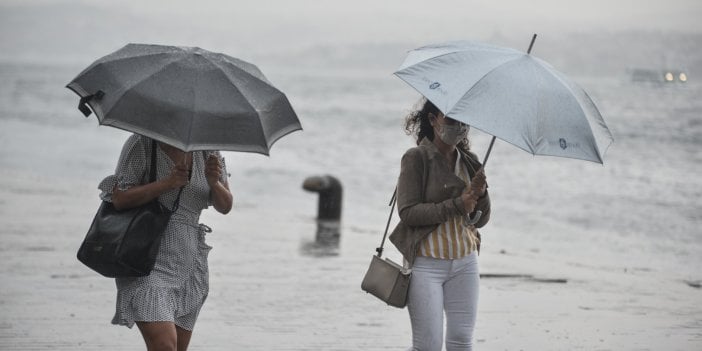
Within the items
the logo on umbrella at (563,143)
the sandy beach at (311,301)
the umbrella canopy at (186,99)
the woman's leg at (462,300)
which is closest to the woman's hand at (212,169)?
the umbrella canopy at (186,99)

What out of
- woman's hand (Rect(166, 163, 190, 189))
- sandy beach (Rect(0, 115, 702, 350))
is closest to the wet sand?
sandy beach (Rect(0, 115, 702, 350))

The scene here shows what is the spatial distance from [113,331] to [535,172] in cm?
2981

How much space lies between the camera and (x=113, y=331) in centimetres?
806

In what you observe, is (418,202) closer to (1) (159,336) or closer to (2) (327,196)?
(1) (159,336)

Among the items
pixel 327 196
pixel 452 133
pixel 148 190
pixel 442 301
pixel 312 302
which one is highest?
pixel 452 133

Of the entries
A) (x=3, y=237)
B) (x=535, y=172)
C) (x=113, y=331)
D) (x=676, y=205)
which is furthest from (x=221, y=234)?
(x=535, y=172)

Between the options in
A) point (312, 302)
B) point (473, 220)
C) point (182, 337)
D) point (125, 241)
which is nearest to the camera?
point (125, 241)

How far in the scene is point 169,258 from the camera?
502cm

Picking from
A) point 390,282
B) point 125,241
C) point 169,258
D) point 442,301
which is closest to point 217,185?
point 169,258

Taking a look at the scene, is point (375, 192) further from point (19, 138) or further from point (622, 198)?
point (19, 138)

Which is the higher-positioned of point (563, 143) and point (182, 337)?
point (563, 143)

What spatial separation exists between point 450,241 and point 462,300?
0.28 m

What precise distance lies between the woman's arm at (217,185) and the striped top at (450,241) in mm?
932

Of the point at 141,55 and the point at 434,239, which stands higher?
the point at 141,55
